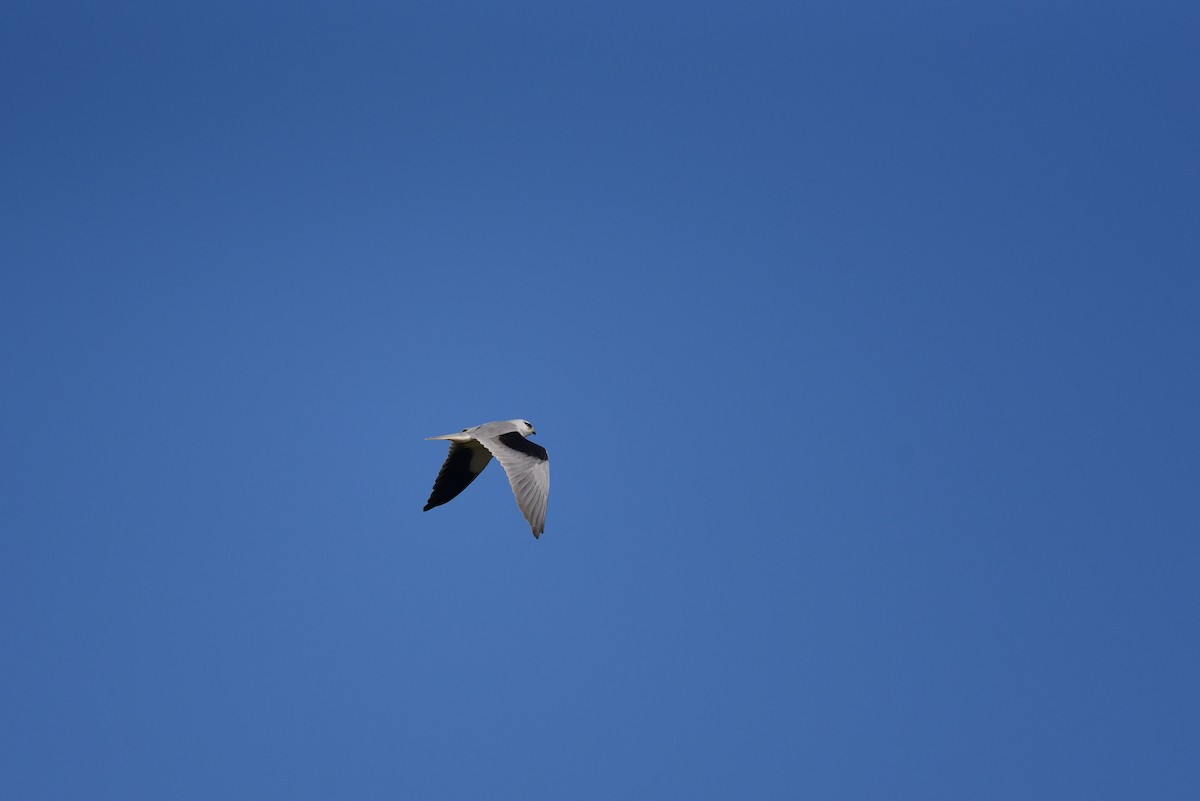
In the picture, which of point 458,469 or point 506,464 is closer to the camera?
point 506,464

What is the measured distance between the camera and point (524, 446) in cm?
2475

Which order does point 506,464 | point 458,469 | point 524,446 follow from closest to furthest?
point 506,464 < point 524,446 < point 458,469

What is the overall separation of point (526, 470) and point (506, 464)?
37cm

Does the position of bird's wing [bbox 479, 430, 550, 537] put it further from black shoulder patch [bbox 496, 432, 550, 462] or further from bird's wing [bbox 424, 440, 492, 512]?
bird's wing [bbox 424, 440, 492, 512]

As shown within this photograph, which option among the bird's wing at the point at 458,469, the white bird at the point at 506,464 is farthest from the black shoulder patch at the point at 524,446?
the bird's wing at the point at 458,469

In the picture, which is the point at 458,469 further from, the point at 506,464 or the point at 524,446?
the point at 506,464

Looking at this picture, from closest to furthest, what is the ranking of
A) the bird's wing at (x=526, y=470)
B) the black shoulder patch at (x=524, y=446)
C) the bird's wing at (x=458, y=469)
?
the bird's wing at (x=526, y=470), the black shoulder patch at (x=524, y=446), the bird's wing at (x=458, y=469)

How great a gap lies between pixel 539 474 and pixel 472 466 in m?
3.09

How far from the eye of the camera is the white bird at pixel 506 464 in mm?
23547

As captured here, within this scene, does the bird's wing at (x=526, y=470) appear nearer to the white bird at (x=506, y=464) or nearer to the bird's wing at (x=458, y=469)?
the white bird at (x=506, y=464)

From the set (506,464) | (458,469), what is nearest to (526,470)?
(506,464)

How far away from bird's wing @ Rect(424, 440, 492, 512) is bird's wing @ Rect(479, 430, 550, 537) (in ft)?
4.61

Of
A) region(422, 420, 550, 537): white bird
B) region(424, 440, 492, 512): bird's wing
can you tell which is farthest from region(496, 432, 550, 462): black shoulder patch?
region(424, 440, 492, 512): bird's wing

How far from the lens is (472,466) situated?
26.9m
